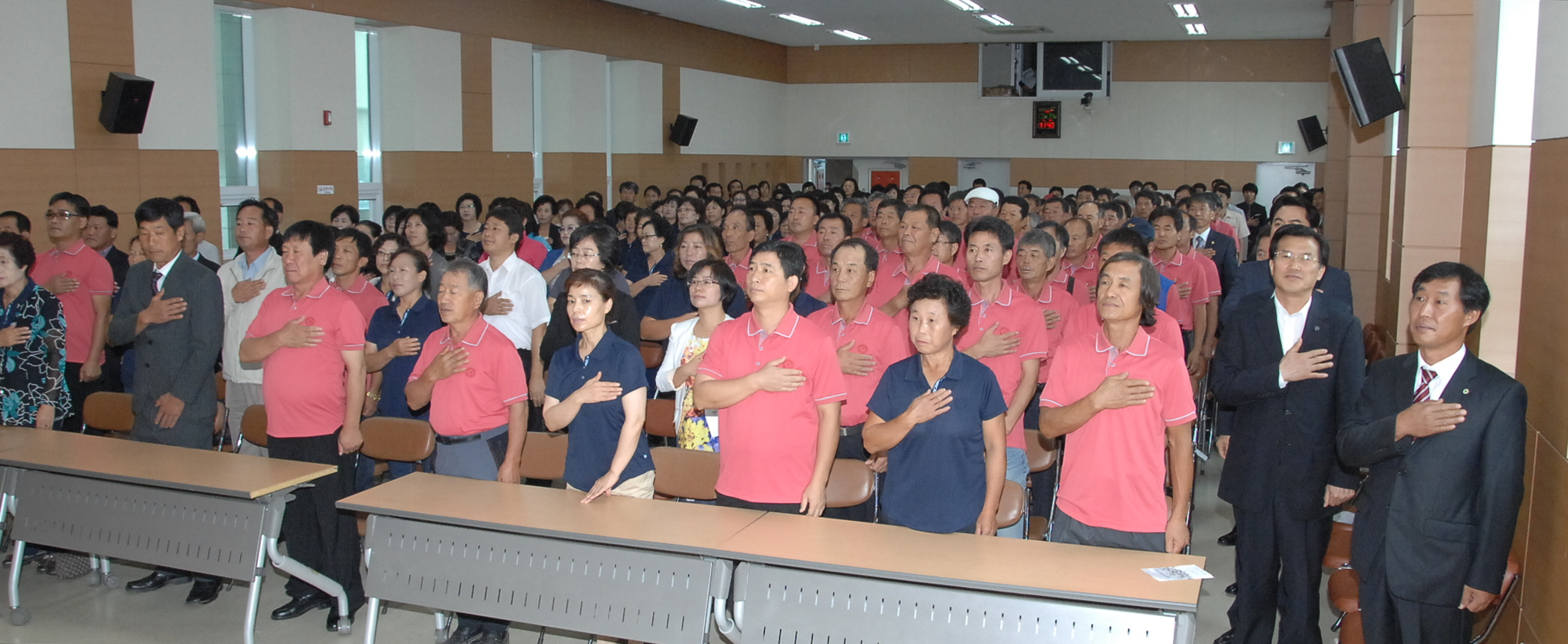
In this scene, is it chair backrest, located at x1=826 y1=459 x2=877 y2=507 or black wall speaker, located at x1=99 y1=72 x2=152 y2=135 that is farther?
black wall speaker, located at x1=99 y1=72 x2=152 y2=135

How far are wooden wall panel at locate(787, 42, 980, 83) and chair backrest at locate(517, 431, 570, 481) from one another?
53.0 feet

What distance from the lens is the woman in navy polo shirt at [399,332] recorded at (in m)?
5.00

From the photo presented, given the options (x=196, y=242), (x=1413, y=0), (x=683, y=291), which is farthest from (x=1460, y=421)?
(x=196, y=242)

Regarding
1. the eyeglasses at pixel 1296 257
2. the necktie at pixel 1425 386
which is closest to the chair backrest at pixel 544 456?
the eyeglasses at pixel 1296 257

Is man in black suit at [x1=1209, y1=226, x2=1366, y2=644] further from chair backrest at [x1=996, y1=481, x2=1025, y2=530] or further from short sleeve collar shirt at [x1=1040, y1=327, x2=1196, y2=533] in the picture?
chair backrest at [x1=996, y1=481, x2=1025, y2=530]

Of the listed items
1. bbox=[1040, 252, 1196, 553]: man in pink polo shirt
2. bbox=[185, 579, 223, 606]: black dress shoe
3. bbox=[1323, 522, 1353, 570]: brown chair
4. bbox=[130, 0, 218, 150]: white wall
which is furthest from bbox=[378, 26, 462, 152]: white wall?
bbox=[1323, 522, 1353, 570]: brown chair

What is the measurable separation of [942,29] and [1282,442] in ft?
47.6

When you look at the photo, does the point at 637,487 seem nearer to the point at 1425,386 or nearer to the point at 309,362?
the point at 309,362

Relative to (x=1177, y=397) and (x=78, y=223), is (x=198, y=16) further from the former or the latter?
(x=1177, y=397)

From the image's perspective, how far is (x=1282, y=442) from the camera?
3.55m

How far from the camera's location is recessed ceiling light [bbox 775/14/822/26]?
15.4m

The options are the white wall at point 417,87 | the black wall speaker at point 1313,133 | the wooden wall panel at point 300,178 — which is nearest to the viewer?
the wooden wall panel at point 300,178

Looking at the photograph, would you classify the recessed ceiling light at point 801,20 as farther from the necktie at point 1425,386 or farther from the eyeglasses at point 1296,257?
the necktie at point 1425,386

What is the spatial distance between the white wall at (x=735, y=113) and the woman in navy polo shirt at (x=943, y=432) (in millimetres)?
13900
